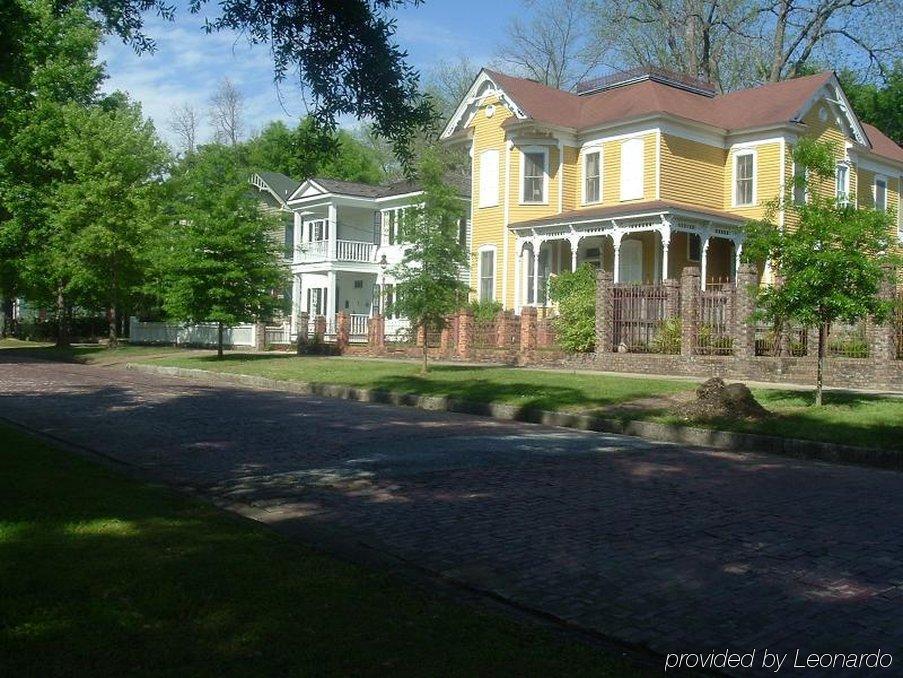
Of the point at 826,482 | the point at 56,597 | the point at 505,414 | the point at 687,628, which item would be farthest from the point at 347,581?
the point at 505,414

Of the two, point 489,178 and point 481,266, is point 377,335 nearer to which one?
point 481,266

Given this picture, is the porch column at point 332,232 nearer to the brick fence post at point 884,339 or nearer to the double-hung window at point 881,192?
the double-hung window at point 881,192

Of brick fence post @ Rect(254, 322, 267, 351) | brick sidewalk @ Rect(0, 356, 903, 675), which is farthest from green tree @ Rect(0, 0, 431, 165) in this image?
brick fence post @ Rect(254, 322, 267, 351)

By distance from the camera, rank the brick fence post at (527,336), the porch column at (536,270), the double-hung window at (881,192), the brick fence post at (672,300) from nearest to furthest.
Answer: the brick fence post at (672,300) → the brick fence post at (527,336) → the porch column at (536,270) → the double-hung window at (881,192)

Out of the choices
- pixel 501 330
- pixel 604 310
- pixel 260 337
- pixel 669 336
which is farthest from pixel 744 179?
pixel 260 337

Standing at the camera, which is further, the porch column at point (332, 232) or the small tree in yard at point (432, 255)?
the porch column at point (332, 232)

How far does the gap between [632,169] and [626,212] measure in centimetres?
295

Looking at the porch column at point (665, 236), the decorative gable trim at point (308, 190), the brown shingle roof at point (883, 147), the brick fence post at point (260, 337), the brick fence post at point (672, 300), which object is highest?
the brown shingle roof at point (883, 147)

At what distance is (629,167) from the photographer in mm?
32094

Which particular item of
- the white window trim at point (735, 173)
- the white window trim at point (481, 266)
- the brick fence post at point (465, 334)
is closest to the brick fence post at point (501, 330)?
the brick fence post at point (465, 334)

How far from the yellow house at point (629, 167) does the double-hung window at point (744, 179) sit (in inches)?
2.0

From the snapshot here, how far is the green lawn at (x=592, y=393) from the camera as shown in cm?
1305

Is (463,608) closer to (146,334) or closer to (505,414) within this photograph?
(505,414)

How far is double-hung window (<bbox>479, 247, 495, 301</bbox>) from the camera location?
35594 mm
